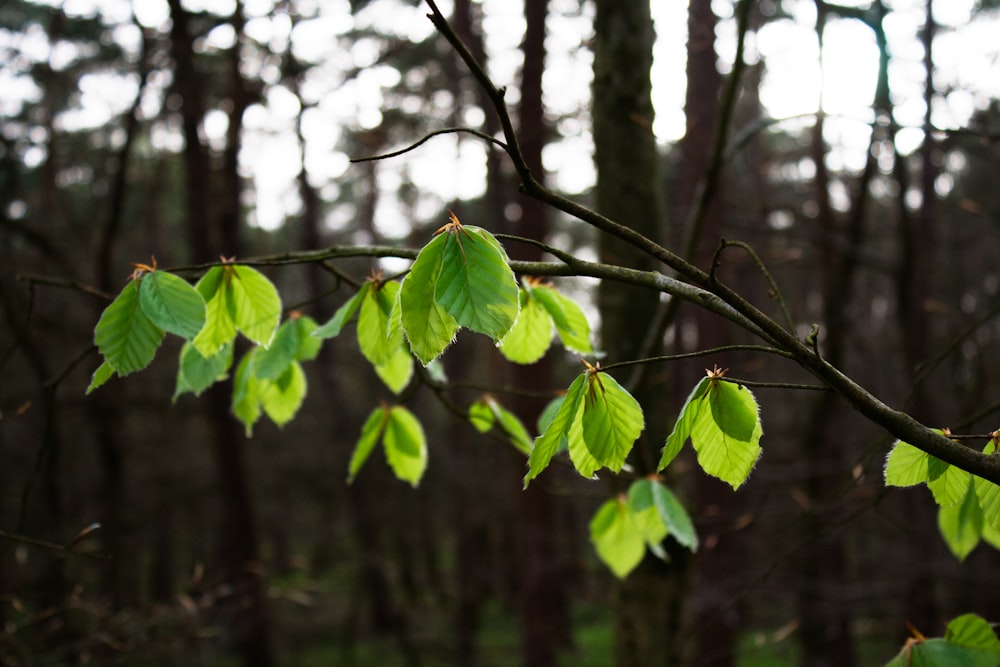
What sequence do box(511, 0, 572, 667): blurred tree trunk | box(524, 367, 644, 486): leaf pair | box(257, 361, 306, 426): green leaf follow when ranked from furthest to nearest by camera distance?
box(511, 0, 572, 667): blurred tree trunk
box(257, 361, 306, 426): green leaf
box(524, 367, 644, 486): leaf pair

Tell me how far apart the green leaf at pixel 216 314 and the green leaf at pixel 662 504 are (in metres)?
0.93

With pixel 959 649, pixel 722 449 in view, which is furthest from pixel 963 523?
pixel 722 449

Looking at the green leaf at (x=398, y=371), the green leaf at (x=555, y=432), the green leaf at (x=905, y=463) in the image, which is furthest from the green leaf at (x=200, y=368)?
the green leaf at (x=905, y=463)

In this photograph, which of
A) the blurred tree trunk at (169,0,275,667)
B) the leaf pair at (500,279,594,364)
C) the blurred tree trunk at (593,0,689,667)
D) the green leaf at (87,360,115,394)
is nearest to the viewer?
the green leaf at (87,360,115,394)

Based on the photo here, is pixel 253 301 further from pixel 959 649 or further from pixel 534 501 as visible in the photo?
pixel 534 501

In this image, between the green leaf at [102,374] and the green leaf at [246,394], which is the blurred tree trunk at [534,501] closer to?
the green leaf at [246,394]

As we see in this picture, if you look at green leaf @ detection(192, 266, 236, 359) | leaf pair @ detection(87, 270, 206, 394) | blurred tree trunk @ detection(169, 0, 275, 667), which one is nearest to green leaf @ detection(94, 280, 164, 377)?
leaf pair @ detection(87, 270, 206, 394)

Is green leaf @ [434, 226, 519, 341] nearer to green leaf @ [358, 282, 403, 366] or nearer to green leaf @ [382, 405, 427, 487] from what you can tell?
green leaf @ [358, 282, 403, 366]

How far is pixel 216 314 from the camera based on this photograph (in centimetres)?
130

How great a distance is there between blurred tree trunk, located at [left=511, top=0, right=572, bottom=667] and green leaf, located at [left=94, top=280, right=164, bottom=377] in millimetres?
4704

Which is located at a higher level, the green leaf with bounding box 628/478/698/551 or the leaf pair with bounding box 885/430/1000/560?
the leaf pair with bounding box 885/430/1000/560

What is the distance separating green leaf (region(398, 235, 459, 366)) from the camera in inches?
37.0

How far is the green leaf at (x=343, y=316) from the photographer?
1.27 metres

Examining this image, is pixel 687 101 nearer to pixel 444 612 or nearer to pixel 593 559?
pixel 444 612
